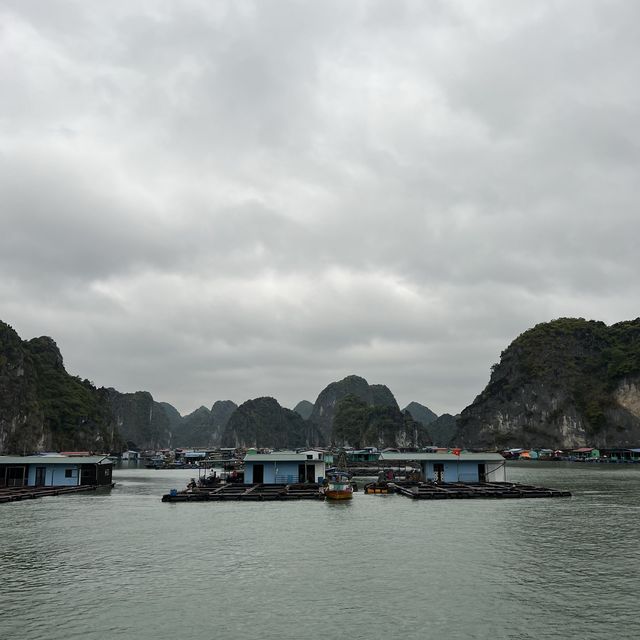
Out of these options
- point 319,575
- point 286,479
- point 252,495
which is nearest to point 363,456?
point 286,479

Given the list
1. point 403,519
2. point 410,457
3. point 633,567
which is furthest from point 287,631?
point 410,457

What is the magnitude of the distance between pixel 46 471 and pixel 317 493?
1426 inches

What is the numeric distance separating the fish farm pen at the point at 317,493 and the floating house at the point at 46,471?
1529 cm

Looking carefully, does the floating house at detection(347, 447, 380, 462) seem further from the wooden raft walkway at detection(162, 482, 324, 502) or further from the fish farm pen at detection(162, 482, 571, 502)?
the wooden raft walkway at detection(162, 482, 324, 502)

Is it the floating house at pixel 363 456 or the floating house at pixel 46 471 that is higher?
the floating house at pixel 46 471

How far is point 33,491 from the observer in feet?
221

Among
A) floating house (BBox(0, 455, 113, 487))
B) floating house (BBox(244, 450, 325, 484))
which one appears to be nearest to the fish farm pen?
floating house (BBox(244, 450, 325, 484))

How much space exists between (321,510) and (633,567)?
95.4 ft

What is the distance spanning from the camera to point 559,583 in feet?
90.6

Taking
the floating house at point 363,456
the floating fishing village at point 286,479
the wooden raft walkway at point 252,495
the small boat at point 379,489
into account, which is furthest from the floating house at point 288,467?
the floating house at point 363,456

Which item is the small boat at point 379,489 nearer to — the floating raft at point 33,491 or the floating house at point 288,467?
the floating house at point 288,467

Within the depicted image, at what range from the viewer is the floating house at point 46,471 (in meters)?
72.7

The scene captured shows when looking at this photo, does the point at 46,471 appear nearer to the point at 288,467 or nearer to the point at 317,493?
the point at 288,467

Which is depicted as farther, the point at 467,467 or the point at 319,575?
the point at 467,467
